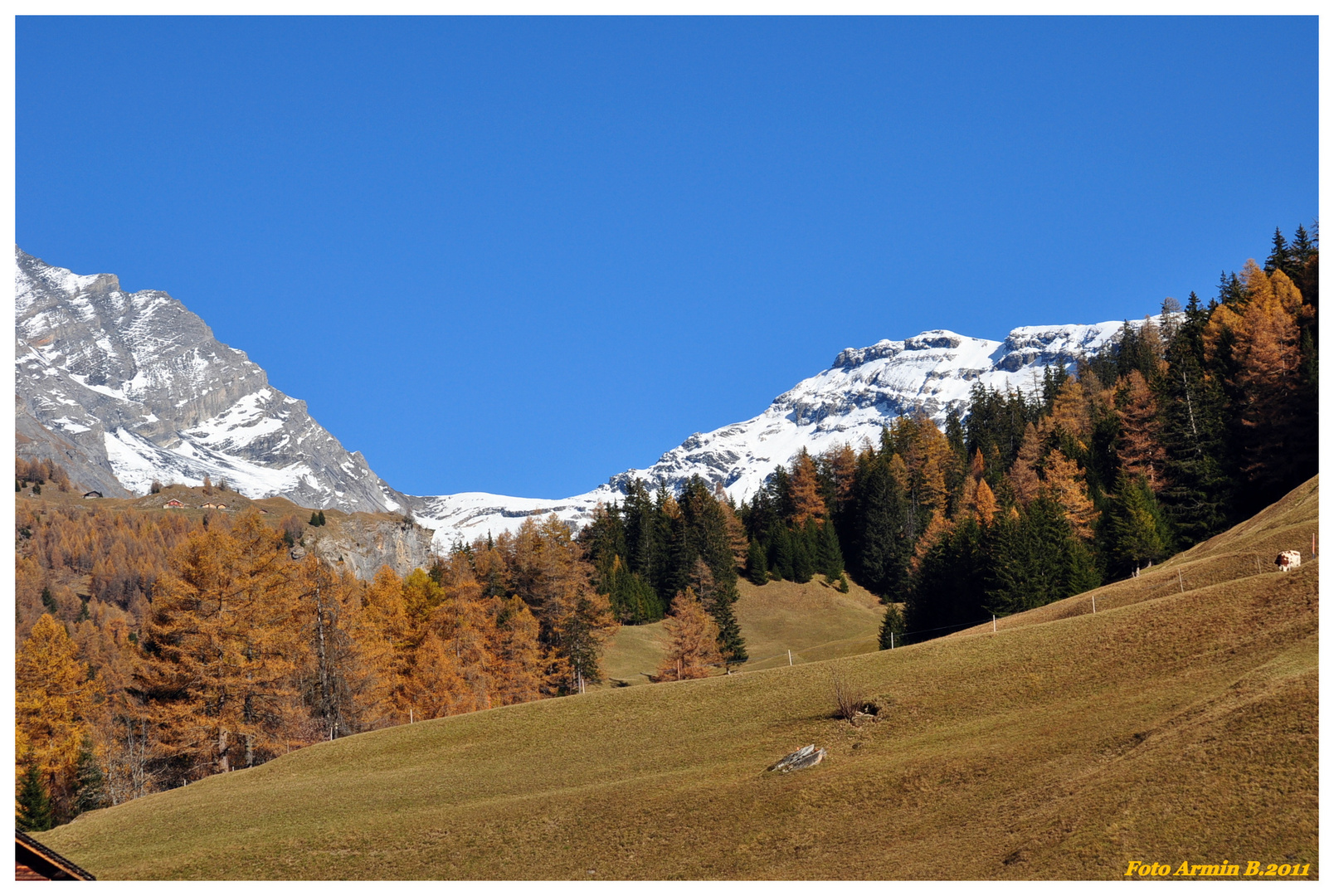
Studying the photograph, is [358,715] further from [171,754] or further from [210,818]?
[210,818]

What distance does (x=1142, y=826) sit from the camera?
22672 millimetres

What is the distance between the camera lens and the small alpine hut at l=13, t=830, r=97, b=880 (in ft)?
61.9

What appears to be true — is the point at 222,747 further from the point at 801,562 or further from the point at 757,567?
the point at 801,562

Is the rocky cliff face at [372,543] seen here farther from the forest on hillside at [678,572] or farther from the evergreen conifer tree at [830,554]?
the evergreen conifer tree at [830,554]

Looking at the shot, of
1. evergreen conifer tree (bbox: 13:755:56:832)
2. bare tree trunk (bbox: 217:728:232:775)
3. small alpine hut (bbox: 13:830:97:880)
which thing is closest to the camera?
small alpine hut (bbox: 13:830:97:880)

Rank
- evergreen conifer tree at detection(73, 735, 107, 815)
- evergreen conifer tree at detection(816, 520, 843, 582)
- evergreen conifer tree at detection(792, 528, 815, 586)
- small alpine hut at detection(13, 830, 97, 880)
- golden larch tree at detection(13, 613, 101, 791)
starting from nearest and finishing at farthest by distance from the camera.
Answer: small alpine hut at detection(13, 830, 97, 880) < evergreen conifer tree at detection(73, 735, 107, 815) < golden larch tree at detection(13, 613, 101, 791) < evergreen conifer tree at detection(792, 528, 815, 586) < evergreen conifer tree at detection(816, 520, 843, 582)

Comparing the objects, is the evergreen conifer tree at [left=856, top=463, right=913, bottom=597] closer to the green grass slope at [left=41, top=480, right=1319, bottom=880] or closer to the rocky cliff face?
the rocky cliff face

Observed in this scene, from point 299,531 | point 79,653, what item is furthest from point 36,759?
point 299,531

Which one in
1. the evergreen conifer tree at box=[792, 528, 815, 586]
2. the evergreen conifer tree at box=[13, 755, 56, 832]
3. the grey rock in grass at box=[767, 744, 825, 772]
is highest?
the evergreen conifer tree at box=[792, 528, 815, 586]

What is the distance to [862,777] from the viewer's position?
32062 millimetres

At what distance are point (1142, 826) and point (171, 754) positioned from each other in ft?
176

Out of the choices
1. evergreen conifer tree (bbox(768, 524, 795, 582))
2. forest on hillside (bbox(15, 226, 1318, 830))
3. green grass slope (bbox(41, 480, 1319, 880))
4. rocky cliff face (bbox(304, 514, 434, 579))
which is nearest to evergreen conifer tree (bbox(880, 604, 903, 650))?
forest on hillside (bbox(15, 226, 1318, 830))

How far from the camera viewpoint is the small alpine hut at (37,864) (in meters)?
18.9

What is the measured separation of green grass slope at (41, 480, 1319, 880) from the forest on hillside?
14666 millimetres
